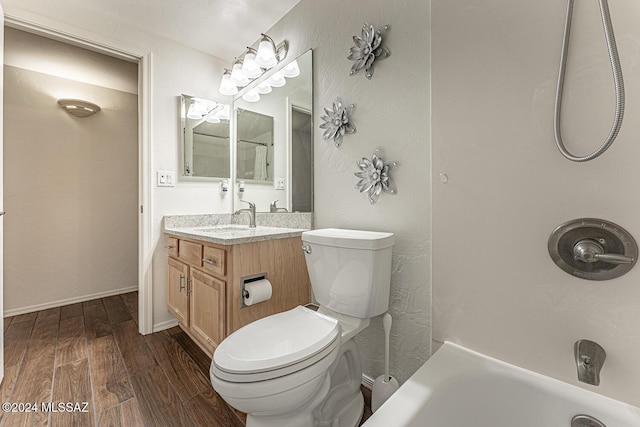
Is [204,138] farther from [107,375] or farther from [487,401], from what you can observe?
[487,401]

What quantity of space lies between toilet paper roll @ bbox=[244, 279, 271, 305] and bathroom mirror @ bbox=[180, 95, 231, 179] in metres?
1.24

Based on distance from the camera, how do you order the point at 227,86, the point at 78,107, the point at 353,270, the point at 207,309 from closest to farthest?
1. the point at 353,270
2. the point at 207,309
3. the point at 227,86
4. the point at 78,107

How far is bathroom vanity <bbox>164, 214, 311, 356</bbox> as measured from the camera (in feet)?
4.48

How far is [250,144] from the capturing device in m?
2.18

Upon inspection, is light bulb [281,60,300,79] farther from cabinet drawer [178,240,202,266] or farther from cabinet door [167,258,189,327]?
cabinet door [167,258,189,327]

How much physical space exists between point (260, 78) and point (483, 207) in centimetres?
184

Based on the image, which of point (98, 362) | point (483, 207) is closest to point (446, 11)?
point (483, 207)

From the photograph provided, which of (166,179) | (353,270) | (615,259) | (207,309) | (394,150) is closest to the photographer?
(615,259)

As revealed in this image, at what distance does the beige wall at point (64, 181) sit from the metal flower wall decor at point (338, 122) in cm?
221

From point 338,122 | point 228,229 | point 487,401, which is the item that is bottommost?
point 487,401

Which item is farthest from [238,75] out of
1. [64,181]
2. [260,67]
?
[64,181]

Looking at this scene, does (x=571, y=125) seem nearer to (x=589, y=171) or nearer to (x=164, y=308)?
(x=589, y=171)

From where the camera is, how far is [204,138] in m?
2.24

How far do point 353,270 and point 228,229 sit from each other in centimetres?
124
